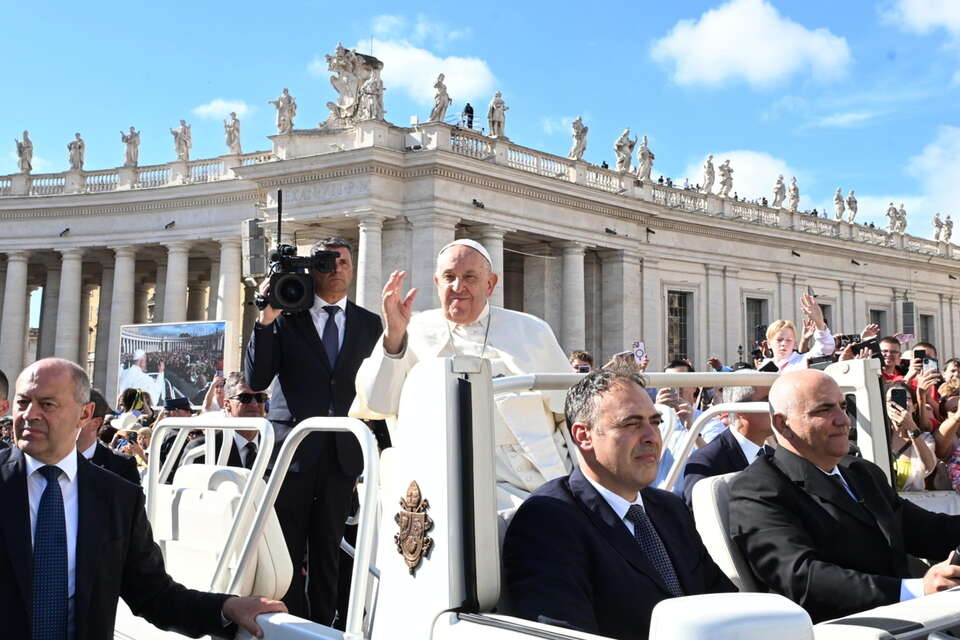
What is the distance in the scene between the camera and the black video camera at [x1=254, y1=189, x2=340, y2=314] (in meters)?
5.27

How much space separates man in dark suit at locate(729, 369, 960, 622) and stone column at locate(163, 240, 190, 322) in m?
35.3

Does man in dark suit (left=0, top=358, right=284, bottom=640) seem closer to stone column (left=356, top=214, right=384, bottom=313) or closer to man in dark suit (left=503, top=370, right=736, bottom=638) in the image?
man in dark suit (left=503, top=370, right=736, bottom=638)

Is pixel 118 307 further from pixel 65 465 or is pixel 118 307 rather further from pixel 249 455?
pixel 65 465

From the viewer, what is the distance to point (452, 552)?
106 inches

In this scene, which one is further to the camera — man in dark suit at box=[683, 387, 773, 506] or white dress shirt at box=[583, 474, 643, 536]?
man in dark suit at box=[683, 387, 773, 506]

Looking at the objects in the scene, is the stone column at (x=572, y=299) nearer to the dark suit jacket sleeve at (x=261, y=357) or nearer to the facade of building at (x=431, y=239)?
the facade of building at (x=431, y=239)

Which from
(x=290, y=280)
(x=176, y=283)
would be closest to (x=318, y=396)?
(x=290, y=280)

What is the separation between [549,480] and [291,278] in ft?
7.20

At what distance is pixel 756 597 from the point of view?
6.64 feet

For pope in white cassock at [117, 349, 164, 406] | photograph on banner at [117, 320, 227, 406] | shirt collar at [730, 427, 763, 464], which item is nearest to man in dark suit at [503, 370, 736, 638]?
shirt collar at [730, 427, 763, 464]

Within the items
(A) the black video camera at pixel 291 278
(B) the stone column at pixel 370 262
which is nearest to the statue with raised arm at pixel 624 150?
(B) the stone column at pixel 370 262

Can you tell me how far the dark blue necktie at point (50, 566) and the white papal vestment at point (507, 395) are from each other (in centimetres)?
144

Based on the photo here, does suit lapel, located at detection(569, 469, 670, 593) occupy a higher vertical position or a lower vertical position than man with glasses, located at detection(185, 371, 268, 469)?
lower

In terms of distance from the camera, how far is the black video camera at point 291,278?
5273mm
